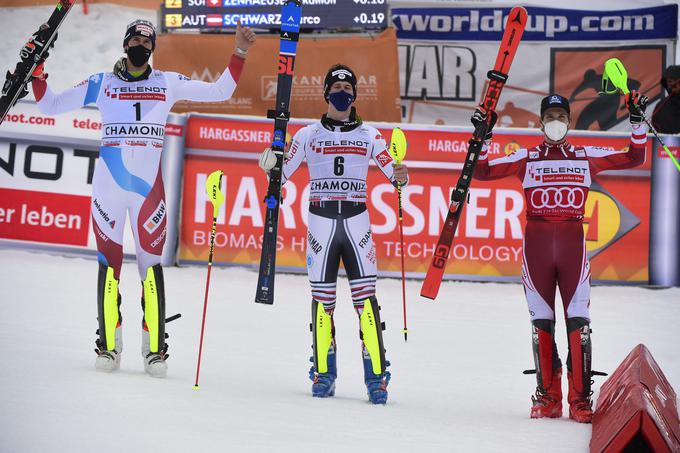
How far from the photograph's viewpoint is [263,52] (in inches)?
566

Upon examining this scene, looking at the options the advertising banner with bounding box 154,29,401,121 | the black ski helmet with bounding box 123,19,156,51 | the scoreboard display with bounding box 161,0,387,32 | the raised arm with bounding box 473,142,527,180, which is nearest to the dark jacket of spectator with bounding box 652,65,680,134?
the advertising banner with bounding box 154,29,401,121

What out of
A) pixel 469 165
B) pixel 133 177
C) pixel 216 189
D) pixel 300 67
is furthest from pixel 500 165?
pixel 300 67

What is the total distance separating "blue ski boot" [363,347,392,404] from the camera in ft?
20.3

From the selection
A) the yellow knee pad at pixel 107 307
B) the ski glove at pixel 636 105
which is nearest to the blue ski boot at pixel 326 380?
the yellow knee pad at pixel 107 307

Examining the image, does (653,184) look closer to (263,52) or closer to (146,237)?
(263,52)

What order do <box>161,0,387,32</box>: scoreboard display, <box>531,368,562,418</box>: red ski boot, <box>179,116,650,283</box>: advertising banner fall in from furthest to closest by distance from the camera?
<box>161,0,387,32</box>: scoreboard display → <box>179,116,650,283</box>: advertising banner → <box>531,368,562,418</box>: red ski boot

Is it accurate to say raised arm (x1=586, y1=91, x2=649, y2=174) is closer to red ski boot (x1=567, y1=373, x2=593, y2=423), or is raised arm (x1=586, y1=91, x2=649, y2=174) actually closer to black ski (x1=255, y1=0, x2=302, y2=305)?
red ski boot (x1=567, y1=373, x2=593, y2=423)

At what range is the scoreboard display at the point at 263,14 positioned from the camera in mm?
14117

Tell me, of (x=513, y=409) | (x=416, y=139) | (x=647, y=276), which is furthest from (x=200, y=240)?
(x=513, y=409)

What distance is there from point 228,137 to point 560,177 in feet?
20.5

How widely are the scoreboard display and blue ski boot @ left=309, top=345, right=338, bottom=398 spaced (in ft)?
28.0

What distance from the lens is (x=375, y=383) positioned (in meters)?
6.23

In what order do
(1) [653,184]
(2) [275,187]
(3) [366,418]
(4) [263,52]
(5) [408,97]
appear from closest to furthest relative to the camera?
(3) [366,418]
(2) [275,187]
(1) [653,184]
(4) [263,52]
(5) [408,97]

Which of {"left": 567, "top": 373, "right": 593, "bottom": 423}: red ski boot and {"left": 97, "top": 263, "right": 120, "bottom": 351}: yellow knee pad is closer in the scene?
{"left": 567, "top": 373, "right": 593, "bottom": 423}: red ski boot
